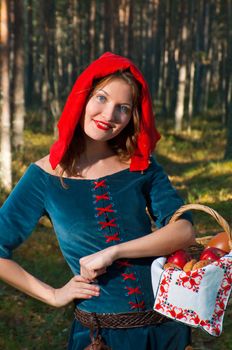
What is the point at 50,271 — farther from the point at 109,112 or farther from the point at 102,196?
the point at 109,112

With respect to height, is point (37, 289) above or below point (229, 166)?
above

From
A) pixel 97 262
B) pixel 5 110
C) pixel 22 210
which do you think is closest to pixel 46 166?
pixel 22 210

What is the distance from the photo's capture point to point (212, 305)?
203cm

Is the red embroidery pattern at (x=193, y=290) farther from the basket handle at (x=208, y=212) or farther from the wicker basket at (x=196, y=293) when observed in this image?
the basket handle at (x=208, y=212)

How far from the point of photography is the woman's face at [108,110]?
7.15ft

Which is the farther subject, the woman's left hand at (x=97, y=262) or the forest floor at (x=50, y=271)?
the forest floor at (x=50, y=271)

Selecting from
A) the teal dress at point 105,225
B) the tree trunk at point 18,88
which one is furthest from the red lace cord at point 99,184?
the tree trunk at point 18,88

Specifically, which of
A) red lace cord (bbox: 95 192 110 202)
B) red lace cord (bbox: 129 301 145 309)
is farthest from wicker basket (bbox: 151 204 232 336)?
red lace cord (bbox: 95 192 110 202)

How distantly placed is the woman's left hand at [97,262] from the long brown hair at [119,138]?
0.35 metres

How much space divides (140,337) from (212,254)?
0.41 meters

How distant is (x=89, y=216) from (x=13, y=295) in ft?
16.0

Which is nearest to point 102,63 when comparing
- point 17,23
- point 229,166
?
point 229,166

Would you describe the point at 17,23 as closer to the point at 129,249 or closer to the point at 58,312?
the point at 58,312

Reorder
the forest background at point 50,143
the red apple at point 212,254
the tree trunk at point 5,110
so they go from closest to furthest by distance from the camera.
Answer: the red apple at point 212,254 < the forest background at point 50,143 < the tree trunk at point 5,110
